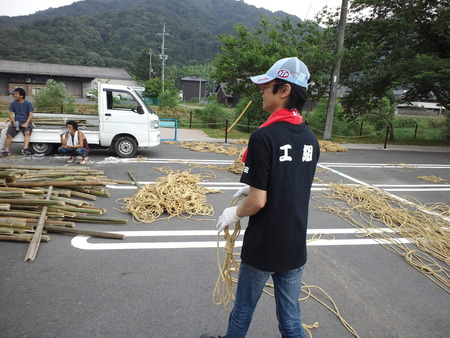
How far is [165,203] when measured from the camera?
5.42m

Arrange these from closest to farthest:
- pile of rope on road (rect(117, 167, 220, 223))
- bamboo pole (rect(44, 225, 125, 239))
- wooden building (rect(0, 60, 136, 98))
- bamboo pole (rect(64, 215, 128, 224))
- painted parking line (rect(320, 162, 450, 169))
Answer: bamboo pole (rect(44, 225, 125, 239)) < bamboo pole (rect(64, 215, 128, 224)) < pile of rope on road (rect(117, 167, 220, 223)) < painted parking line (rect(320, 162, 450, 169)) < wooden building (rect(0, 60, 136, 98))

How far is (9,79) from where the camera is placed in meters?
42.2

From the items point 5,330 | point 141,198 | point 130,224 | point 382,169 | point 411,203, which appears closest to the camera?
point 5,330

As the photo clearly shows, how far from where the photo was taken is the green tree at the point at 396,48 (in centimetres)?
1538

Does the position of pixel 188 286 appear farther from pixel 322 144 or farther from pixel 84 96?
pixel 84 96

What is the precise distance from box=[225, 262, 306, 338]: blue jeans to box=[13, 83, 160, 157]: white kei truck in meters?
7.82

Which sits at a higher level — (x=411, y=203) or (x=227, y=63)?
(x=227, y=63)

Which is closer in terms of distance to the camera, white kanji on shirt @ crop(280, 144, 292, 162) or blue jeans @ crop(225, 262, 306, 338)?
white kanji on shirt @ crop(280, 144, 292, 162)

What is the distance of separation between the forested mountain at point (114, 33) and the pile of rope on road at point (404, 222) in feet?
151

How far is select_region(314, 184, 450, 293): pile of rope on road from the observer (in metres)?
4.33

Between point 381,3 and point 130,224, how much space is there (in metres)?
18.5

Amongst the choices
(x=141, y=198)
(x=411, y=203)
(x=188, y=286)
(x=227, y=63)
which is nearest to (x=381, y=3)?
(x=227, y=63)

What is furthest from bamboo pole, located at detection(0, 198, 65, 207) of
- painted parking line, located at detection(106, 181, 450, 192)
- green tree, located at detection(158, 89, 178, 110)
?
green tree, located at detection(158, 89, 178, 110)

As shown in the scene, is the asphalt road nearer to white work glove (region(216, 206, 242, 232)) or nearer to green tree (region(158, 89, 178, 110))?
white work glove (region(216, 206, 242, 232))
